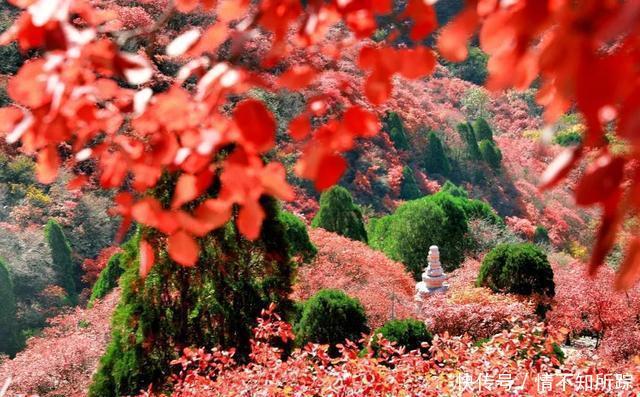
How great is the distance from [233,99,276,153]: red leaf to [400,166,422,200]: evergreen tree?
19452 millimetres

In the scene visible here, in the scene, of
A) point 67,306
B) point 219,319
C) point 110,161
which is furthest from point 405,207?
point 110,161

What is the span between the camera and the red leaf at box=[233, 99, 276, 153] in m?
0.86

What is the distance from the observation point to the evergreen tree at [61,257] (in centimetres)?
1318

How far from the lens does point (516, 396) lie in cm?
344

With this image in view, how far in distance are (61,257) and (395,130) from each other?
37.3 ft

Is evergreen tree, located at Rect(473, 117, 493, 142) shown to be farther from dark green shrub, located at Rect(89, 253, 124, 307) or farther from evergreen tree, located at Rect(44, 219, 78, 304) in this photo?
dark green shrub, located at Rect(89, 253, 124, 307)

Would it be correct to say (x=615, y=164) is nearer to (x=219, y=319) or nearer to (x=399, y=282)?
(x=219, y=319)

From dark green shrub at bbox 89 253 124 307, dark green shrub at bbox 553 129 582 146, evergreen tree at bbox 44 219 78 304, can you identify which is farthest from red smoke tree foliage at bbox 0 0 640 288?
dark green shrub at bbox 553 129 582 146

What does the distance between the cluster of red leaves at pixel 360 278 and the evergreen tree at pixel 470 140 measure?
12.8m

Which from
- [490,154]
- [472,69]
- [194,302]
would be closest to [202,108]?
[194,302]

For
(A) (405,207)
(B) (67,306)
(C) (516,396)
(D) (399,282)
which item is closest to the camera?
(C) (516,396)

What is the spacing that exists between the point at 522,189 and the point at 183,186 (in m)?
23.7

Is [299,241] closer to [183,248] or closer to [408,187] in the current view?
[183,248]

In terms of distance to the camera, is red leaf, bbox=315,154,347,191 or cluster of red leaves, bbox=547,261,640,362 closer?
red leaf, bbox=315,154,347,191
